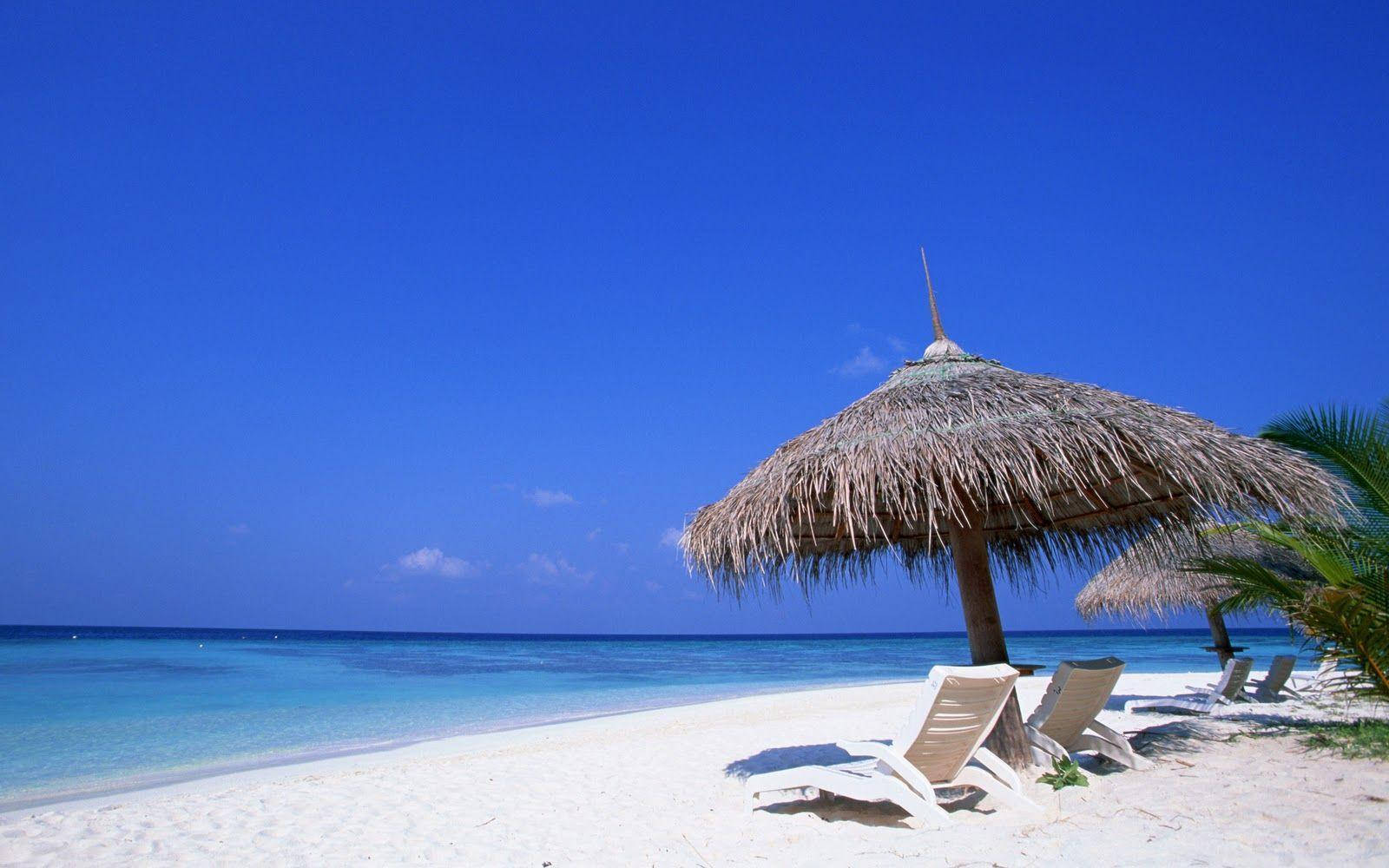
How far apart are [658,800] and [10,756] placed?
7358 mm

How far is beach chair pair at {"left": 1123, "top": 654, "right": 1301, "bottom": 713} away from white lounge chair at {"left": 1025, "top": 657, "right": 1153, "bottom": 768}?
3.54m

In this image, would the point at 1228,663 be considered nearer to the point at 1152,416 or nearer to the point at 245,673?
the point at 1152,416

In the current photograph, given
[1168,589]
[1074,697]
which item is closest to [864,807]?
[1074,697]

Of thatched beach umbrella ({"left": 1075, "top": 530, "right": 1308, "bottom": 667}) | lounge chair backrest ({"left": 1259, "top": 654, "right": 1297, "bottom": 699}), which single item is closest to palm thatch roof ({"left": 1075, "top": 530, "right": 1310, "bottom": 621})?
thatched beach umbrella ({"left": 1075, "top": 530, "right": 1308, "bottom": 667})

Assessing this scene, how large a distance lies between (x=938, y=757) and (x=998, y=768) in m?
0.34

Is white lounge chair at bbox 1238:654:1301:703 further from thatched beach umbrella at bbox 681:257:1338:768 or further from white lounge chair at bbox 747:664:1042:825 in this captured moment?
white lounge chair at bbox 747:664:1042:825

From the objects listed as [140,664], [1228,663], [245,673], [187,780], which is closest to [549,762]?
[187,780]

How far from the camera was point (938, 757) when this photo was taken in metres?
3.70

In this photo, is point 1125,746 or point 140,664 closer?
point 1125,746

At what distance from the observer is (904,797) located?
11.3 ft

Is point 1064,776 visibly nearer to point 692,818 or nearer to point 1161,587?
point 692,818

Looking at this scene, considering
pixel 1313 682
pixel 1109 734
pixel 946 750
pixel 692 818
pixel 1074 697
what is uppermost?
pixel 1074 697

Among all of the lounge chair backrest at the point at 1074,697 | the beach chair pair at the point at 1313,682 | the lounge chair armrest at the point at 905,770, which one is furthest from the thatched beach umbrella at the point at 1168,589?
the lounge chair armrest at the point at 905,770

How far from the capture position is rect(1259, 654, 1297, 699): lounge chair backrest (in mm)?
8102
